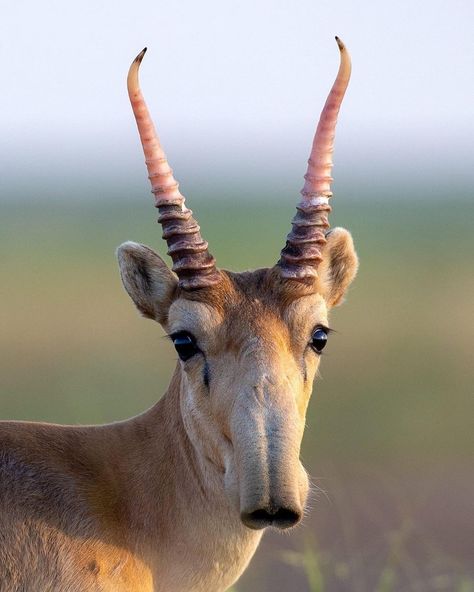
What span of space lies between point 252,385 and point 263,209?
354 feet

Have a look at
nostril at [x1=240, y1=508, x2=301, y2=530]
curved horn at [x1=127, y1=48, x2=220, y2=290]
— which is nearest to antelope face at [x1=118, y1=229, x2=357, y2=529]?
nostril at [x1=240, y1=508, x2=301, y2=530]

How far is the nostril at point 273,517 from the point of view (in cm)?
963

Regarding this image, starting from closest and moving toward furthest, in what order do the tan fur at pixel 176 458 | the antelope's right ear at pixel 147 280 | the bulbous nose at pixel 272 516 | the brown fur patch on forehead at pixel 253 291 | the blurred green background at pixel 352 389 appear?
the bulbous nose at pixel 272 516 → the tan fur at pixel 176 458 → the brown fur patch on forehead at pixel 253 291 → the antelope's right ear at pixel 147 280 → the blurred green background at pixel 352 389

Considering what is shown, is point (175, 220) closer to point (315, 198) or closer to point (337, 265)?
point (315, 198)

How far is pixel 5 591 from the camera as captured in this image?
33.6ft

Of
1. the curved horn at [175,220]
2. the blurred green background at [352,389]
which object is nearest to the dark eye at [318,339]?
the curved horn at [175,220]

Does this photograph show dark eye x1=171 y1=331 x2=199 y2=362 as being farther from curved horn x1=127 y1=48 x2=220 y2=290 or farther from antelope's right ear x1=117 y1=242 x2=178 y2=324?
antelope's right ear x1=117 y1=242 x2=178 y2=324

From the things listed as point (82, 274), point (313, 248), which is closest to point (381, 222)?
point (82, 274)

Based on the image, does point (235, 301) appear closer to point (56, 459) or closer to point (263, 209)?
point (56, 459)

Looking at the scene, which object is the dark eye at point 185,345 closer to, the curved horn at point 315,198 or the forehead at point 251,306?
the forehead at point 251,306

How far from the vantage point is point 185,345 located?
10672mm

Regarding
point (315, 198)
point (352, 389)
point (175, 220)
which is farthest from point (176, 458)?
point (352, 389)

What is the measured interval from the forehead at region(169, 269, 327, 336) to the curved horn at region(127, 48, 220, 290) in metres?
0.12

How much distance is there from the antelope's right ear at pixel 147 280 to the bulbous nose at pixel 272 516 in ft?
7.03
